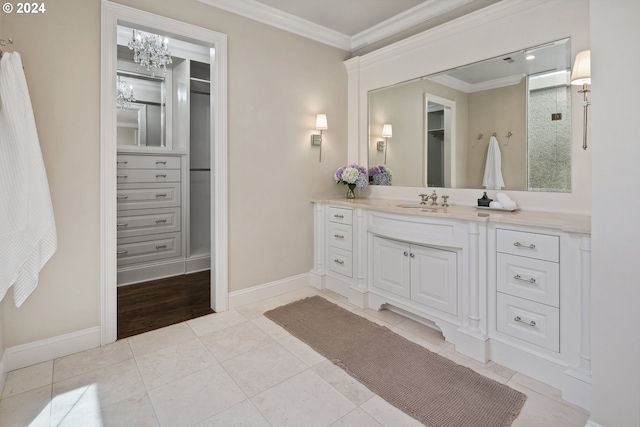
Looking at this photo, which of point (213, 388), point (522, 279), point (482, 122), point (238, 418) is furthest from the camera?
point (482, 122)

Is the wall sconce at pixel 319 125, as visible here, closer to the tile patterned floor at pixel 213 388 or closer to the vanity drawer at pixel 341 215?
the vanity drawer at pixel 341 215

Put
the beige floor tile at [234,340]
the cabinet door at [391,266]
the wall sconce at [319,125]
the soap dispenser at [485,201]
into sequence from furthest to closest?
the wall sconce at [319,125], the cabinet door at [391,266], the soap dispenser at [485,201], the beige floor tile at [234,340]

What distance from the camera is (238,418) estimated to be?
1.64 meters

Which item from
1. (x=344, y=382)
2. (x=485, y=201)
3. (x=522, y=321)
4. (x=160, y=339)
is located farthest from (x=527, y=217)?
(x=160, y=339)

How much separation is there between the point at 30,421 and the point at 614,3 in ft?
10.7

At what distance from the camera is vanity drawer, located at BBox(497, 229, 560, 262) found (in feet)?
6.04

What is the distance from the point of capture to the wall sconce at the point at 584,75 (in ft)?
6.51

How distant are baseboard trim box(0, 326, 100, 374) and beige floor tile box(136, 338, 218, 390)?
0.44 metres

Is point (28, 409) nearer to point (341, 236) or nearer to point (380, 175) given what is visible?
point (341, 236)

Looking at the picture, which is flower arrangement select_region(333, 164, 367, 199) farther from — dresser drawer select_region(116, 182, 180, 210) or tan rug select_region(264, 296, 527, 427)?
dresser drawer select_region(116, 182, 180, 210)

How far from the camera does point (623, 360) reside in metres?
1.41

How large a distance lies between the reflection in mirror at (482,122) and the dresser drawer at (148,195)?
2.41 m

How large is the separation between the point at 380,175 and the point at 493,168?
3.86 ft

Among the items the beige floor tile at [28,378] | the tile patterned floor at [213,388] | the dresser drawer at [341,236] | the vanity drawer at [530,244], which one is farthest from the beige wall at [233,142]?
the vanity drawer at [530,244]
